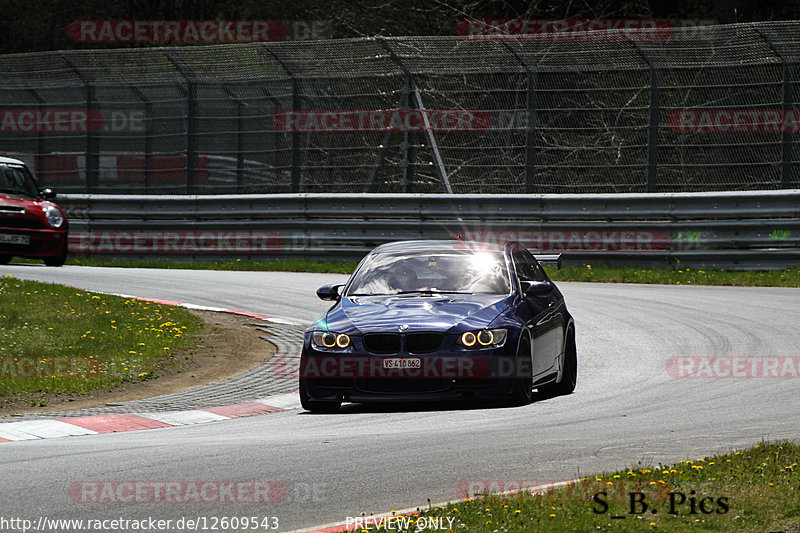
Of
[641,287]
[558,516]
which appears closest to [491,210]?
[641,287]

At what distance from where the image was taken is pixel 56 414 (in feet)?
34.2

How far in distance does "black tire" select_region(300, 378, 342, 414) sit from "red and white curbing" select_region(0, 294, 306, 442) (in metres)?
0.58

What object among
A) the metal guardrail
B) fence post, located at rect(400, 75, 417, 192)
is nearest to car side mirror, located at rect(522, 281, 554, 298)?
the metal guardrail

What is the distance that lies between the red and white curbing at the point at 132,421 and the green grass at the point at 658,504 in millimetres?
3990

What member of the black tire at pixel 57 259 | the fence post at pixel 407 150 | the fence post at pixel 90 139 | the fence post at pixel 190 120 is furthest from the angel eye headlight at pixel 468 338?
the fence post at pixel 90 139

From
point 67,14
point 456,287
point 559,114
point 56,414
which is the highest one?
point 67,14

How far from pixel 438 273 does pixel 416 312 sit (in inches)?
43.0

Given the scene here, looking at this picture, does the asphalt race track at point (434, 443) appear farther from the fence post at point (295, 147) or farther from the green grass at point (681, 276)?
the fence post at point (295, 147)

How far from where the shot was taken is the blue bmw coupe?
9516mm

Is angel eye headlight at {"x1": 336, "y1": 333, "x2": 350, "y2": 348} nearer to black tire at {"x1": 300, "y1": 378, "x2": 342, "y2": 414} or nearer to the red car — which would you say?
black tire at {"x1": 300, "y1": 378, "x2": 342, "y2": 414}

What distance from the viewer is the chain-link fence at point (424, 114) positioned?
20453 mm

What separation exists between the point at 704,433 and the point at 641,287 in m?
10.3

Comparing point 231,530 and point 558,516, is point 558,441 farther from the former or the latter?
point 231,530

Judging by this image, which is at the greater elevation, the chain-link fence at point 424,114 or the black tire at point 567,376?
the chain-link fence at point 424,114
